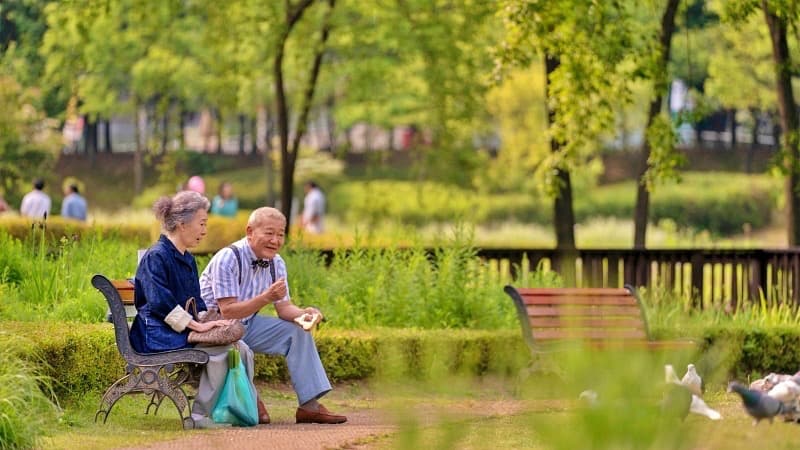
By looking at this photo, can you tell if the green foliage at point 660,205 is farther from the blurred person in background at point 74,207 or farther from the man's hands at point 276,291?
the man's hands at point 276,291

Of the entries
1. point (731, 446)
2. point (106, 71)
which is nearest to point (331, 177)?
point (106, 71)

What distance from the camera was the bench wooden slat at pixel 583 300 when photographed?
1422 cm

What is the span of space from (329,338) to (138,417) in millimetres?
3001

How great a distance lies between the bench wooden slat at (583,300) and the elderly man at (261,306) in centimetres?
330

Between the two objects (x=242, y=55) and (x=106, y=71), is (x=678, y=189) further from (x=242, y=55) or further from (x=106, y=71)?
(x=242, y=55)

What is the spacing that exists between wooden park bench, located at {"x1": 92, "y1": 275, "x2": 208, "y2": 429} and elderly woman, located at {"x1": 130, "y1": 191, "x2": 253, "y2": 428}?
7 centimetres

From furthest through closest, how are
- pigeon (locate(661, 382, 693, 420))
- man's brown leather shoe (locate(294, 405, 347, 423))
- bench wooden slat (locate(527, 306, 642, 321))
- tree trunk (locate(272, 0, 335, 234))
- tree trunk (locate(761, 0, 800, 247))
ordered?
tree trunk (locate(272, 0, 335, 234)), tree trunk (locate(761, 0, 800, 247)), bench wooden slat (locate(527, 306, 642, 321)), man's brown leather shoe (locate(294, 405, 347, 423)), pigeon (locate(661, 382, 693, 420))

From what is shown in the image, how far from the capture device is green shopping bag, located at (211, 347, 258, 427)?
34.9ft

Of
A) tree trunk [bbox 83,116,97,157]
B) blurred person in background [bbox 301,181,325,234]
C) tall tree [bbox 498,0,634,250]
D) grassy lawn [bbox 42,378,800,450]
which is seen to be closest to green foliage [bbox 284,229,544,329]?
grassy lawn [bbox 42,378,800,450]

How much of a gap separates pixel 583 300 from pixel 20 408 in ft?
19.1

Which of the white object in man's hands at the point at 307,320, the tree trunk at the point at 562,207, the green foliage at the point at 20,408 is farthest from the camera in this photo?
the tree trunk at the point at 562,207

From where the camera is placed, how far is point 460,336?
583 inches

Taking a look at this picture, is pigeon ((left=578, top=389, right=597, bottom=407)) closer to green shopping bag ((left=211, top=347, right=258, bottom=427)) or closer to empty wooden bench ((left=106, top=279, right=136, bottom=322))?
green shopping bag ((left=211, top=347, right=258, bottom=427))

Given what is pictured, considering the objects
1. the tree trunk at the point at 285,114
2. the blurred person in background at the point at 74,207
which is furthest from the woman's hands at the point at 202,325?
the blurred person in background at the point at 74,207
